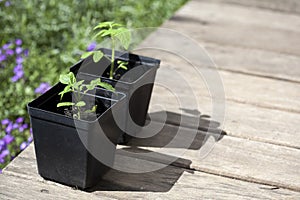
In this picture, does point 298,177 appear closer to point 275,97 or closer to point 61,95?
point 275,97

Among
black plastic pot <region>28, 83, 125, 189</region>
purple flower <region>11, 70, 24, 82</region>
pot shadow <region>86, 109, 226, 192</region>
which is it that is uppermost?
black plastic pot <region>28, 83, 125, 189</region>

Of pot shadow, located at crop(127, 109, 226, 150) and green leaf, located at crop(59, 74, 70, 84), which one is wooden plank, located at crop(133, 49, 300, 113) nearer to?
pot shadow, located at crop(127, 109, 226, 150)

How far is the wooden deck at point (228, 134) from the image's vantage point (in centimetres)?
135

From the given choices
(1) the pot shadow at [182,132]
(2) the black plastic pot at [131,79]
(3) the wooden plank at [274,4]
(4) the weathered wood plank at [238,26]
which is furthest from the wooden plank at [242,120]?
(3) the wooden plank at [274,4]

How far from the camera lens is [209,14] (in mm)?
2797

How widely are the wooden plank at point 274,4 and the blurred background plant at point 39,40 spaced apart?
51cm

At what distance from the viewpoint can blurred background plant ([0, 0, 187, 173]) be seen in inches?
81.8

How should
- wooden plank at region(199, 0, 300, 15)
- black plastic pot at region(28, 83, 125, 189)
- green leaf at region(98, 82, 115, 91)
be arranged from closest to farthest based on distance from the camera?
1. black plastic pot at region(28, 83, 125, 189)
2. green leaf at region(98, 82, 115, 91)
3. wooden plank at region(199, 0, 300, 15)

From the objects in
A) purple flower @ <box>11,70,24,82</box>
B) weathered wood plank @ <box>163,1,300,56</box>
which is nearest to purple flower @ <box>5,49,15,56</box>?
purple flower @ <box>11,70,24,82</box>

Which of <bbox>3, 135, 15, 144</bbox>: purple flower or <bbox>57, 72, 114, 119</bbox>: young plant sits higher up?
<bbox>57, 72, 114, 119</bbox>: young plant

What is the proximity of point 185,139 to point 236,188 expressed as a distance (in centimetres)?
27

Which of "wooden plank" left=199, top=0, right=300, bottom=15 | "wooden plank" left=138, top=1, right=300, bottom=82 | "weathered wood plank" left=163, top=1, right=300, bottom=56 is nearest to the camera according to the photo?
"wooden plank" left=138, top=1, right=300, bottom=82

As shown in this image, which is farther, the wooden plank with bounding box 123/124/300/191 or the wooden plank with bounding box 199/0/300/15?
the wooden plank with bounding box 199/0/300/15

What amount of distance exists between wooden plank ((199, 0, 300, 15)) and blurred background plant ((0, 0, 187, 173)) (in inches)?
20.0
